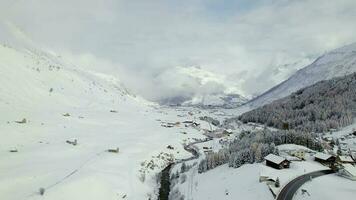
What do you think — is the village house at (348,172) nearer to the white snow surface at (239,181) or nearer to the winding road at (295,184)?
the winding road at (295,184)

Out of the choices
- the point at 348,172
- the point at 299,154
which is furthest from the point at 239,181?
the point at 299,154

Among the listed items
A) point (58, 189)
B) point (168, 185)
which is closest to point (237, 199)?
point (168, 185)

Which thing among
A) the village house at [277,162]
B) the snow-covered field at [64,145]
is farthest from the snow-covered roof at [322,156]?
the snow-covered field at [64,145]

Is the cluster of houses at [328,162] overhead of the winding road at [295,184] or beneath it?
overhead

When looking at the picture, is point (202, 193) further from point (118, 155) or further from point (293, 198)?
point (118, 155)

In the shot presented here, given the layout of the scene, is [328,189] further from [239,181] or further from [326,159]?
[326,159]

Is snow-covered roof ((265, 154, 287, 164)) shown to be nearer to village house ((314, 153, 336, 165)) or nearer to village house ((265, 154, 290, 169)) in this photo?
village house ((265, 154, 290, 169))
